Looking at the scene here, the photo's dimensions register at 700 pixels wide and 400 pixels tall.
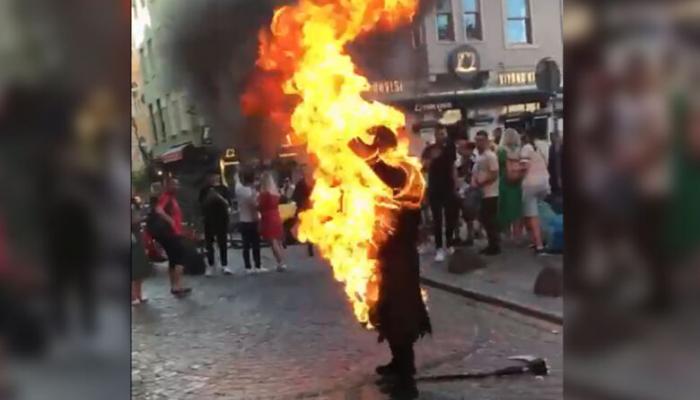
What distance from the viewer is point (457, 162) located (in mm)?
2049

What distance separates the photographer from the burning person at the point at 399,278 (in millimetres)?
2027

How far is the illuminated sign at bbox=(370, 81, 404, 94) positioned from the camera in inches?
79.1

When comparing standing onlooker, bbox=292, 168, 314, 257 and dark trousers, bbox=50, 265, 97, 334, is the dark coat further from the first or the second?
dark trousers, bbox=50, 265, 97, 334

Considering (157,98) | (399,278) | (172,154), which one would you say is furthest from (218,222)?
(399,278)

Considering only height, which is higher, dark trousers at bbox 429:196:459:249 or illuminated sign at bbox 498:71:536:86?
illuminated sign at bbox 498:71:536:86

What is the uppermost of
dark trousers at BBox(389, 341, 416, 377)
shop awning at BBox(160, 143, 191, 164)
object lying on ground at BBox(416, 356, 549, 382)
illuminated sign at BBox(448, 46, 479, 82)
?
illuminated sign at BBox(448, 46, 479, 82)

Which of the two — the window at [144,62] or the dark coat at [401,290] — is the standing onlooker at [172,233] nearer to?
the window at [144,62]

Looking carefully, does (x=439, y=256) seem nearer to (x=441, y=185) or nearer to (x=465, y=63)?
(x=441, y=185)

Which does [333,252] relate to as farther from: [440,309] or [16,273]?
[16,273]

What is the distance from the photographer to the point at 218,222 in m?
2.02

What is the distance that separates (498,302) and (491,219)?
0.58 feet

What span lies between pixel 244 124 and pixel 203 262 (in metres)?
0.30

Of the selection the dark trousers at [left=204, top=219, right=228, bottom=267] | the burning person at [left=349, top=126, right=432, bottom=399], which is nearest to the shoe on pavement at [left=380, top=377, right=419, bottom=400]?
the burning person at [left=349, top=126, right=432, bottom=399]

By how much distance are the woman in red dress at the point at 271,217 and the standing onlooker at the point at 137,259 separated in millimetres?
246
